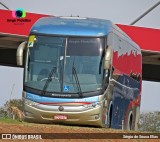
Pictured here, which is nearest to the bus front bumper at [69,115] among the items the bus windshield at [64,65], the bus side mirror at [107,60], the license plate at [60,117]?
the license plate at [60,117]

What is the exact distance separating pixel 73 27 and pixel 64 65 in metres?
1.38

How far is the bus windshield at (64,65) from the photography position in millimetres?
20062

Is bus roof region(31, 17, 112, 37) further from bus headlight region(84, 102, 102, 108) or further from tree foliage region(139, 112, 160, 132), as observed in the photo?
tree foliage region(139, 112, 160, 132)

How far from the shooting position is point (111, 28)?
837 inches

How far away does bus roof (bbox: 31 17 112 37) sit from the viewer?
67.6ft

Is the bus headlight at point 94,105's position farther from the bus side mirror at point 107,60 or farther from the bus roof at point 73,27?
the bus roof at point 73,27

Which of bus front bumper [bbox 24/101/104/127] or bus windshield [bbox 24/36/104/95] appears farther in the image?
bus windshield [bbox 24/36/104/95]

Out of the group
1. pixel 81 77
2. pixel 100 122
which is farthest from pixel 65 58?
pixel 100 122

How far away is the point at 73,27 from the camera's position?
20891mm

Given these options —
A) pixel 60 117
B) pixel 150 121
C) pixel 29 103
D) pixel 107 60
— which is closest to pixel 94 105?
pixel 60 117

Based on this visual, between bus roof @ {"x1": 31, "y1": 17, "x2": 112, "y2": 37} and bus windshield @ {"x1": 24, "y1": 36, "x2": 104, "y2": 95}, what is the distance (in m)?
0.22

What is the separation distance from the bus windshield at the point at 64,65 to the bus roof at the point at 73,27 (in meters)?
0.22

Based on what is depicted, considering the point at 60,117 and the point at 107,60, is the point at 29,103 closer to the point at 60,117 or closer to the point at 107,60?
the point at 60,117

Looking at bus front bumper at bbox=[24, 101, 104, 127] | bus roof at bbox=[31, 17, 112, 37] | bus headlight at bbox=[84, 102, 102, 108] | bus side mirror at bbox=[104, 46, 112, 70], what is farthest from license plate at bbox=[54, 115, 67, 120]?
bus roof at bbox=[31, 17, 112, 37]
